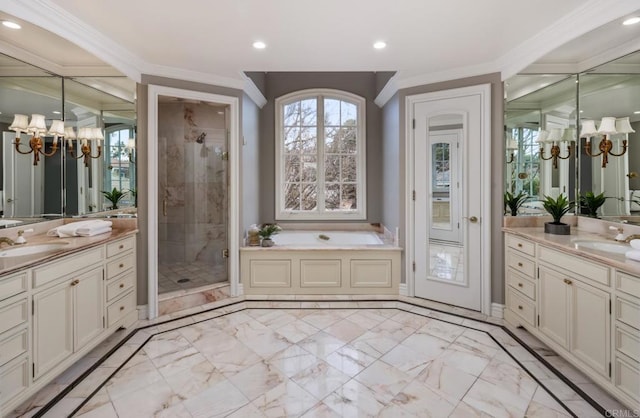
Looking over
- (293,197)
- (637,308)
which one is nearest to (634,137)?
(637,308)

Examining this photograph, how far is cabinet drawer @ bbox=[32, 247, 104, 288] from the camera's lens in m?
1.85

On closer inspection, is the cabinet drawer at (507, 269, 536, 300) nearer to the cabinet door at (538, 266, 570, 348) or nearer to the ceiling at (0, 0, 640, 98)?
the cabinet door at (538, 266, 570, 348)

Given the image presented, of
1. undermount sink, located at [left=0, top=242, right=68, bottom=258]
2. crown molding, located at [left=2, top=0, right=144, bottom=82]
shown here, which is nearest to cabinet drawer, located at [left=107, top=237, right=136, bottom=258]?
undermount sink, located at [left=0, top=242, right=68, bottom=258]

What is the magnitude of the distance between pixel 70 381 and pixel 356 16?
3.04 metres

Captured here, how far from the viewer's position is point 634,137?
2365mm

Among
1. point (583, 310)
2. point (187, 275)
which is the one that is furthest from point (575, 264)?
point (187, 275)

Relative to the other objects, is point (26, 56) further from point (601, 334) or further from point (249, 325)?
point (601, 334)

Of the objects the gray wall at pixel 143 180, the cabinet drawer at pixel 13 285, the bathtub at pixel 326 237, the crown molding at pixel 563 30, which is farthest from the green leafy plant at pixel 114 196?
the crown molding at pixel 563 30

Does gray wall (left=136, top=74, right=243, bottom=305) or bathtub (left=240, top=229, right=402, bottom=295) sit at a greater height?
gray wall (left=136, top=74, right=243, bottom=305)

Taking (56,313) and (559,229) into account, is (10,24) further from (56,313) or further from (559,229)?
(559,229)

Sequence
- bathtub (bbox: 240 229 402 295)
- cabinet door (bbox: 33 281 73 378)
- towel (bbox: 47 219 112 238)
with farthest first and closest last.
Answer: bathtub (bbox: 240 229 402 295), towel (bbox: 47 219 112 238), cabinet door (bbox: 33 281 73 378)

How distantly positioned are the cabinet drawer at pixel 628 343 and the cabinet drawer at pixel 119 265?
3.38m

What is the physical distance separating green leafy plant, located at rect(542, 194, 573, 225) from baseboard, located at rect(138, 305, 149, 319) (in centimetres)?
372

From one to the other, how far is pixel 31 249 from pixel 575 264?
362cm
